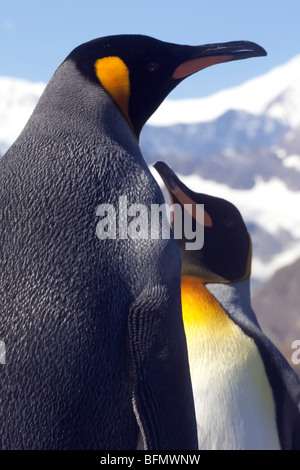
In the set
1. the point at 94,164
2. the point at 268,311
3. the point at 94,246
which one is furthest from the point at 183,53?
the point at 268,311

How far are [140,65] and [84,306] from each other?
24.7 inches

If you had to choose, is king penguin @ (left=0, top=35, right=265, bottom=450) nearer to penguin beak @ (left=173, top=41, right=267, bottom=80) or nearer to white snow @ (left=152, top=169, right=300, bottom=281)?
penguin beak @ (left=173, top=41, right=267, bottom=80)

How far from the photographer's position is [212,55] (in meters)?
1.69

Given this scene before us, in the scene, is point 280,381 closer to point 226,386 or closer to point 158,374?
point 226,386

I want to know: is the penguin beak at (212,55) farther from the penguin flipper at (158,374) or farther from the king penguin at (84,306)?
the penguin flipper at (158,374)

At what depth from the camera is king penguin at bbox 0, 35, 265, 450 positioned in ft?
3.94

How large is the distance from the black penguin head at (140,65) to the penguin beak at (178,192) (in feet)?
2.05

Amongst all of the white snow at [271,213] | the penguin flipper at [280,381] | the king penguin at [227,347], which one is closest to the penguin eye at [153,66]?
the king penguin at [227,347]

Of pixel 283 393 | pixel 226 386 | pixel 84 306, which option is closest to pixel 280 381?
pixel 283 393

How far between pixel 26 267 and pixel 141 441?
38 cm

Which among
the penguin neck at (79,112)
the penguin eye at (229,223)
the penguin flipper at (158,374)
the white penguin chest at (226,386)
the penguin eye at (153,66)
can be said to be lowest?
the penguin flipper at (158,374)

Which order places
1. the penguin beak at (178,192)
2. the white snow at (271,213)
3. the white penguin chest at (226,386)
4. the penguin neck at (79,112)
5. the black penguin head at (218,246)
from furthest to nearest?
1. the white snow at (271,213)
2. the black penguin head at (218,246)
3. the penguin beak at (178,192)
4. the white penguin chest at (226,386)
5. the penguin neck at (79,112)

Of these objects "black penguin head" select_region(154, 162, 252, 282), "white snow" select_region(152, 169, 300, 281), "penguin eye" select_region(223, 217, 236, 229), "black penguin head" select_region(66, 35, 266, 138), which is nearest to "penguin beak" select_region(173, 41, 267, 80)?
"black penguin head" select_region(66, 35, 266, 138)

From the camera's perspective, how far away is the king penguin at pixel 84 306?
47.3 inches
